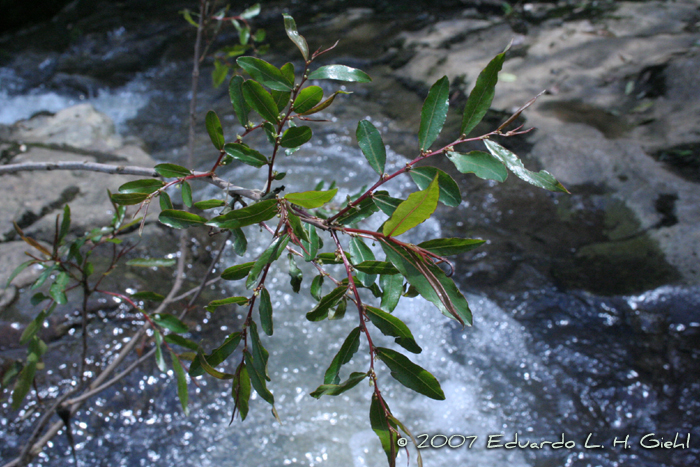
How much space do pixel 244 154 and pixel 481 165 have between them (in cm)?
45

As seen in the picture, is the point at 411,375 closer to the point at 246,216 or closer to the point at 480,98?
the point at 246,216

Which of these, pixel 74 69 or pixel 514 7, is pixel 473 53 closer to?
pixel 514 7

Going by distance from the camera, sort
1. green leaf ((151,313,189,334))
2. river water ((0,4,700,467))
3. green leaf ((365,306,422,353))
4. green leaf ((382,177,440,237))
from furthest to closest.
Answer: river water ((0,4,700,467)) → green leaf ((151,313,189,334)) → green leaf ((365,306,422,353)) → green leaf ((382,177,440,237))

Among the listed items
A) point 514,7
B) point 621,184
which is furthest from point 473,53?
point 621,184

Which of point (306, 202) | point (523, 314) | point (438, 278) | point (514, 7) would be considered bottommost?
point (523, 314)

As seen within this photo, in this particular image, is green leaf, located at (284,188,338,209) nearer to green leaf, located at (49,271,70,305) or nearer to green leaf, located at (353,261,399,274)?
green leaf, located at (353,261,399,274)

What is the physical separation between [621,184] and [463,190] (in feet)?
4.01

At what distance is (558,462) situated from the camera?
91.0 inches

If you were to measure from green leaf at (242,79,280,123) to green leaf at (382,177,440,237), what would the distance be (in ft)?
1.10

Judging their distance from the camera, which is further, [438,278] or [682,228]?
[682,228]

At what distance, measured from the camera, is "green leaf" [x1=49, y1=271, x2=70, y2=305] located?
1164mm

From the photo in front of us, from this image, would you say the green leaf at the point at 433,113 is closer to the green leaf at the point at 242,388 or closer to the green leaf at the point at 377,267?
the green leaf at the point at 377,267

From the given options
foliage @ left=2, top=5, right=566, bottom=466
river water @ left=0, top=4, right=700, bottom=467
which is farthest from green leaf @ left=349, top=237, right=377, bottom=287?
river water @ left=0, top=4, right=700, bottom=467

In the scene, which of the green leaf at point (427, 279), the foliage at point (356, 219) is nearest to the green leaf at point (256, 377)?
the foliage at point (356, 219)
